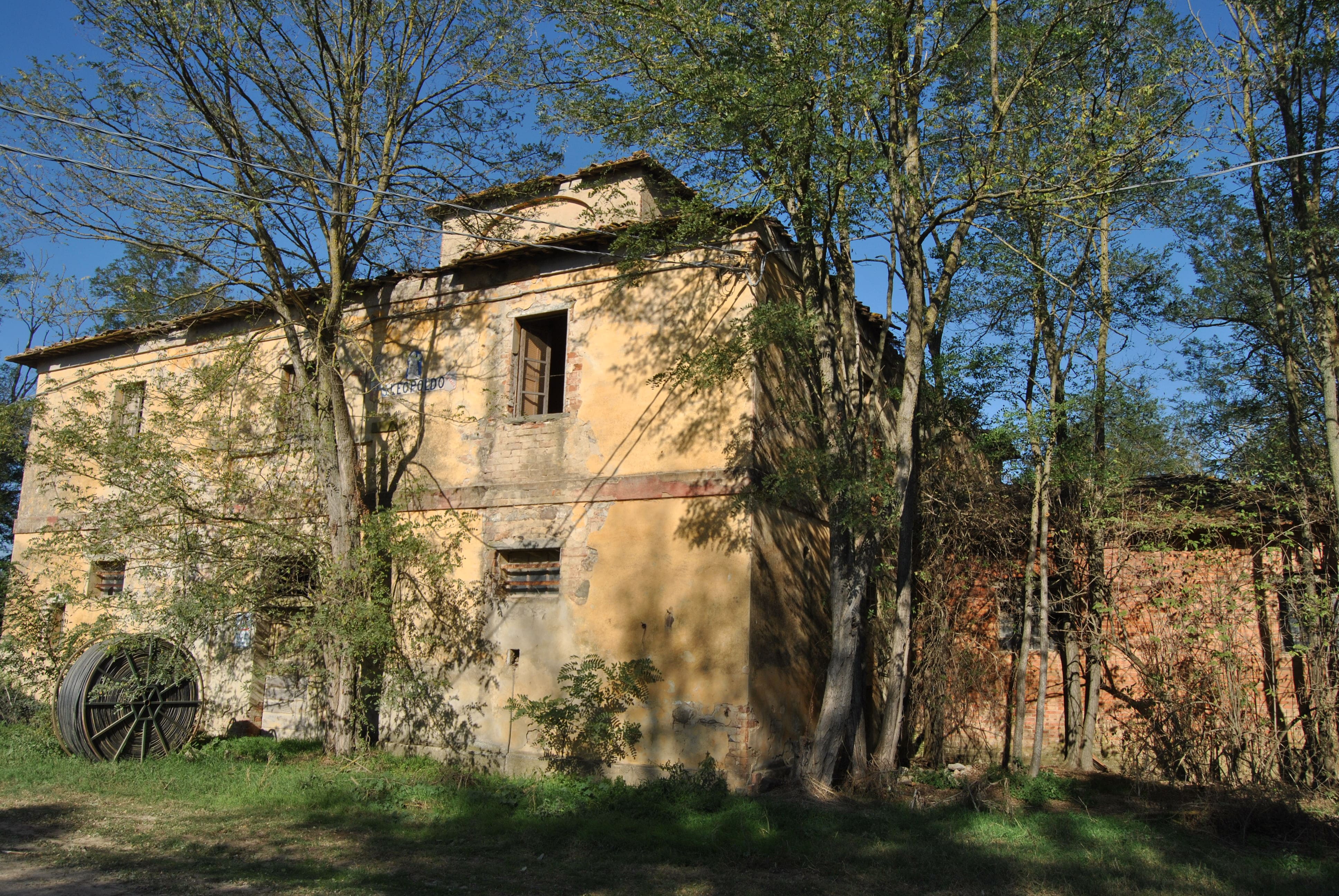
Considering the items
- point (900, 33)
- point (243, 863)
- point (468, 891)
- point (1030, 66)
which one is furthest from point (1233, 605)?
point (243, 863)

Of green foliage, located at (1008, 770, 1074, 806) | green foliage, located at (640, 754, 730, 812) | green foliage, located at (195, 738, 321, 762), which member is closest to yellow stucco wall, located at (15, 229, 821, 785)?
green foliage, located at (640, 754, 730, 812)

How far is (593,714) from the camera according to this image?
9.45 metres

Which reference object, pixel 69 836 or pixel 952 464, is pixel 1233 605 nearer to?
pixel 952 464

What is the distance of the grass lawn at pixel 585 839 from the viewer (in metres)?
6.39

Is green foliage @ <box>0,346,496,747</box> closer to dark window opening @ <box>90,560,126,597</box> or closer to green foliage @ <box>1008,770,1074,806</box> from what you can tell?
dark window opening @ <box>90,560,126,597</box>

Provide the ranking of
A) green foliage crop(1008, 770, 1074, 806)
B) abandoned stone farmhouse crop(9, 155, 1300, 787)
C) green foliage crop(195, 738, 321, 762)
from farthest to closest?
green foliage crop(195, 738, 321, 762) < abandoned stone farmhouse crop(9, 155, 1300, 787) < green foliage crop(1008, 770, 1074, 806)

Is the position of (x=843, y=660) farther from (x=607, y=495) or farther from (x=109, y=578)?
(x=109, y=578)

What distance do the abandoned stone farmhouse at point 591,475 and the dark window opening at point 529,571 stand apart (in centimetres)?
2

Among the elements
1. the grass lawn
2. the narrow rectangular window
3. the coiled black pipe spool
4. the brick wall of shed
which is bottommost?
the grass lawn

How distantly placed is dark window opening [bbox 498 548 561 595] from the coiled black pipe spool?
3.76 m

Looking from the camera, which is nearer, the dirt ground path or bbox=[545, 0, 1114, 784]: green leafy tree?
the dirt ground path

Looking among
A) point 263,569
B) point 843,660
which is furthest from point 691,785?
point 263,569

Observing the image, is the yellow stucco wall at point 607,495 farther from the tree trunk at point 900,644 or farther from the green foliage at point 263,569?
the tree trunk at point 900,644

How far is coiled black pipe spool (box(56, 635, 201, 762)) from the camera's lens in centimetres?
1002
